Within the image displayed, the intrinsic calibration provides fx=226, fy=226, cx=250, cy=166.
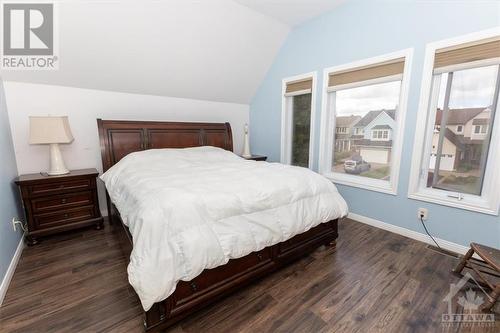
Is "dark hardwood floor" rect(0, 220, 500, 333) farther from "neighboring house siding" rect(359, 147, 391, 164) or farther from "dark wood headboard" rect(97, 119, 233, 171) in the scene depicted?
"dark wood headboard" rect(97, 119, 233, 171)

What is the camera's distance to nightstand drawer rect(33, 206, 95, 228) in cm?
239

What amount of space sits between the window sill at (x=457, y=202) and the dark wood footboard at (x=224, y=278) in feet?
3.92

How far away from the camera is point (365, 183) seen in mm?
2938

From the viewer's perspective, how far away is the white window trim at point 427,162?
1.99 m

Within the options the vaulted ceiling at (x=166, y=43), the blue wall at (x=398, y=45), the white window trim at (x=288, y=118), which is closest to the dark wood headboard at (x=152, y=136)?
the vaulted ceiling at (x=166, y=43)

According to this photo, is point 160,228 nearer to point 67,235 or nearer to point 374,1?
point 67,235

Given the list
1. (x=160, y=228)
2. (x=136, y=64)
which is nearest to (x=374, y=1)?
(x=136, y=64)

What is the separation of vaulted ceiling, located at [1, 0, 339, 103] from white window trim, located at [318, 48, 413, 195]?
0.94 m

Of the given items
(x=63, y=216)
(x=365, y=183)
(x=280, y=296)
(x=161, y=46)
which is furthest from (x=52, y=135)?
(x=365, y=183)

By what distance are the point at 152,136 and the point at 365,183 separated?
9.89 feet

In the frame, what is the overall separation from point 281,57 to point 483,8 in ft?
7.77

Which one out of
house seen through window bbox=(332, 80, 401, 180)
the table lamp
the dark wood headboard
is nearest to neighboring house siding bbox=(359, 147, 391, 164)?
house seen through window bbox=(332, 80, 401, 180)

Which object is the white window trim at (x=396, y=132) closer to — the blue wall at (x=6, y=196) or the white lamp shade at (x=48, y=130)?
the white lamp shade at (x=48, y=130)

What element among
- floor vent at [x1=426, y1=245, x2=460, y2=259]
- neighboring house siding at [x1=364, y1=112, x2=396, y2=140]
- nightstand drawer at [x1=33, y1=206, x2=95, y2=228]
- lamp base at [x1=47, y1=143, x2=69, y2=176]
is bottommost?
floor vent at [x1=426, y1=245, x2=460, y2=259]
